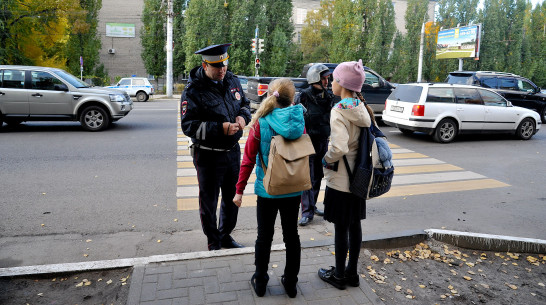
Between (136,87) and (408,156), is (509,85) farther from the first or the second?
(136,87)

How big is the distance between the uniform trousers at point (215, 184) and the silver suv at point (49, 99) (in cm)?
922

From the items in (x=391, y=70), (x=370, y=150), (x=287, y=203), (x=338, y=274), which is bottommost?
(x=338, y=274)

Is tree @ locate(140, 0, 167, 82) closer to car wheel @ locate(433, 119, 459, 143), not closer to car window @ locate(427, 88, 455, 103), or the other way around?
car window @ locate(427, 88, 455, 103)

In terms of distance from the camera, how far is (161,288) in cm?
351

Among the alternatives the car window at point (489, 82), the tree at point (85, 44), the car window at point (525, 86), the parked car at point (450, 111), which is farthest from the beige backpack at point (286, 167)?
the tree at point (85, 44)

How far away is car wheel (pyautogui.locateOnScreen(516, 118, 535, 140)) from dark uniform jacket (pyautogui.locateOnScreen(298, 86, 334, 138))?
10245mm

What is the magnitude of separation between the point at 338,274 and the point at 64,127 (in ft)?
38.8

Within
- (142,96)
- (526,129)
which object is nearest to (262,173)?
(526,129)

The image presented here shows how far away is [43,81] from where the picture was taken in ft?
39.2

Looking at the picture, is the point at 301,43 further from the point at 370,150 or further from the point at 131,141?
the point at 370,150

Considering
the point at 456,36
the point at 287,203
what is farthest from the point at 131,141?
the point at 456,36

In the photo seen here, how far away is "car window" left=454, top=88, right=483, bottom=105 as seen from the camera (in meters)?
12.0

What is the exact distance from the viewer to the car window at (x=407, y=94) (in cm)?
1179

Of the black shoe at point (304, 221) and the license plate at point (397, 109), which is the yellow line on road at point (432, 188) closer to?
the black shoe at point (304, 221)
